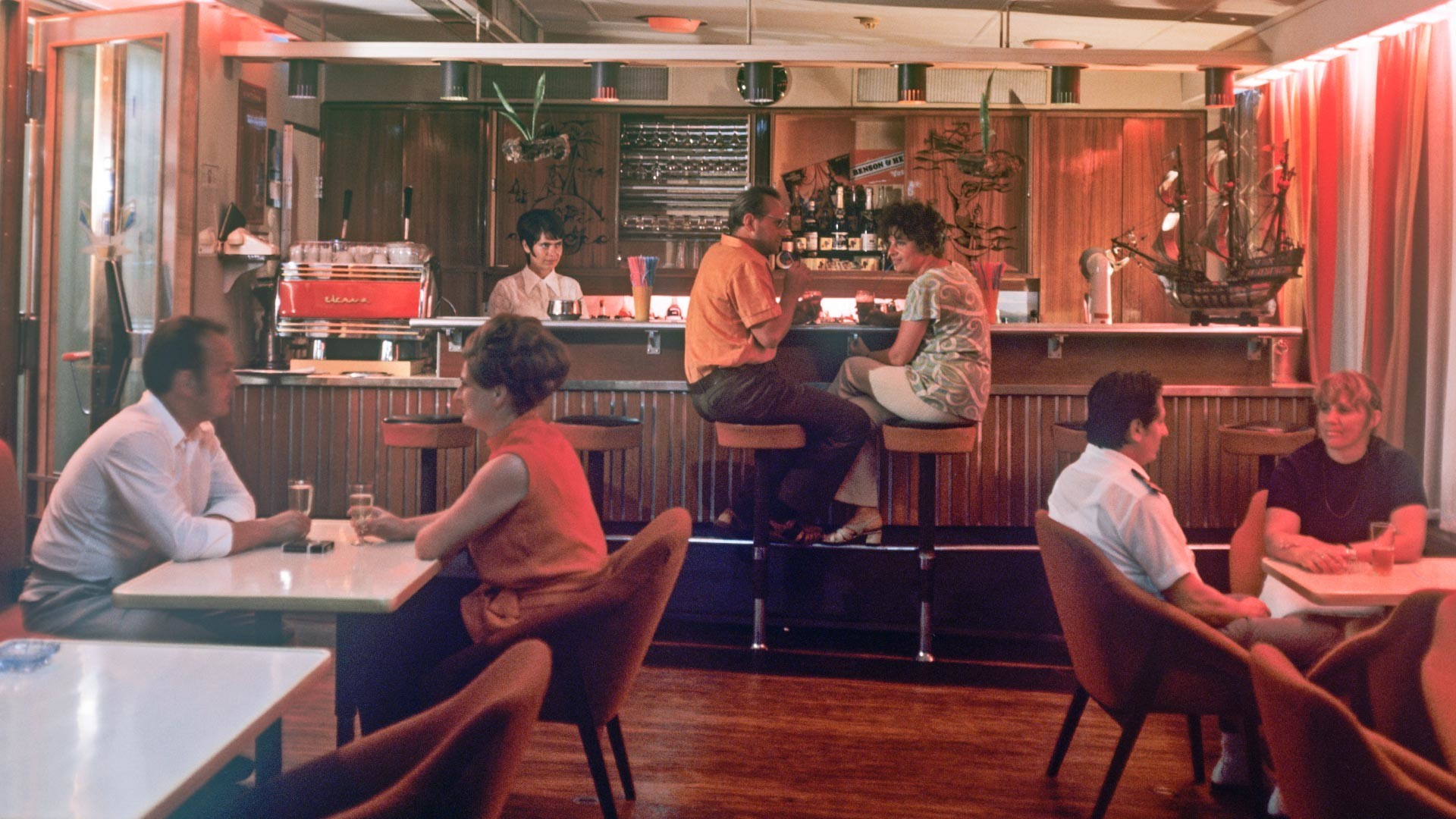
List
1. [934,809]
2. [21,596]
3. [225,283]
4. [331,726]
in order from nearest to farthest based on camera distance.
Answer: [21,596] → [934,809] → [331,726] → [225,283]

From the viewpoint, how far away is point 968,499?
5.05 meters

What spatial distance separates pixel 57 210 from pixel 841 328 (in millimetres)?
3596

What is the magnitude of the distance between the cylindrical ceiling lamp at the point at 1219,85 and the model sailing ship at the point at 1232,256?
1.20 ft

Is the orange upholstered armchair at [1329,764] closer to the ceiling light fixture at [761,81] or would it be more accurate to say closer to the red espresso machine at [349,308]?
the ceiling light fixture at [761,81]

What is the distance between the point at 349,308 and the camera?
586 centimetres

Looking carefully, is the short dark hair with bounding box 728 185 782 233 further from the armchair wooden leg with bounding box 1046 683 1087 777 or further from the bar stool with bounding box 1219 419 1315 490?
the armchair wooden leg with bounding box 1046 683 1087 777

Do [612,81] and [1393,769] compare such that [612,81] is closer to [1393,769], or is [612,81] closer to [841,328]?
[841,328]

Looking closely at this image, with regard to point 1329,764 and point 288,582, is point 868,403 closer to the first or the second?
point 288,582

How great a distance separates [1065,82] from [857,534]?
8.29ft

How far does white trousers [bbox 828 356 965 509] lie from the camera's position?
456cm

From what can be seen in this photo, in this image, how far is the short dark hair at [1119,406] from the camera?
9.27 feet

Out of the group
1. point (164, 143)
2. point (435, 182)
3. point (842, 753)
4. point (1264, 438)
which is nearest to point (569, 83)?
point (435, 182)

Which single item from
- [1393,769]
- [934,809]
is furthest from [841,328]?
[1393,769]

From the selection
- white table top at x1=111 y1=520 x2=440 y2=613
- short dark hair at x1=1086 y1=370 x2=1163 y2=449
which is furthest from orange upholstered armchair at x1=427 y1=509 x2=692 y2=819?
short dark hair at x1=1086 y1=370 x2=1163 y2=449
